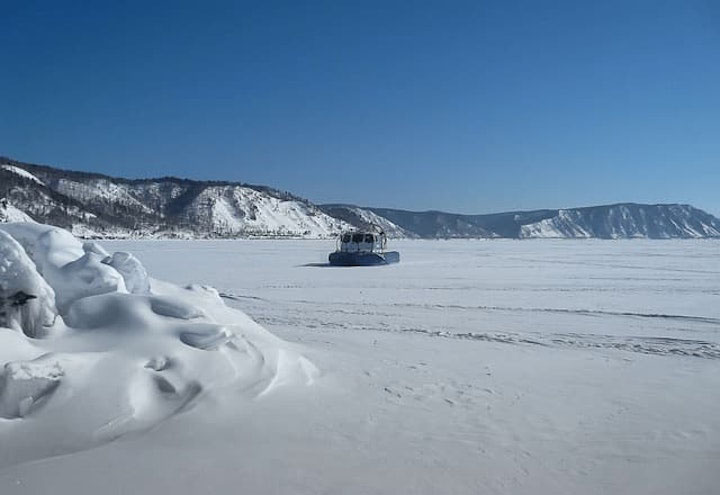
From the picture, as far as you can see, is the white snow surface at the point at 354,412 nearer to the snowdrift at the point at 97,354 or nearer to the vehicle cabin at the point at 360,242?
the snowdrift at the point at 97,354

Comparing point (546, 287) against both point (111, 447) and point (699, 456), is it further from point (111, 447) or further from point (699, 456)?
point (111, 447)

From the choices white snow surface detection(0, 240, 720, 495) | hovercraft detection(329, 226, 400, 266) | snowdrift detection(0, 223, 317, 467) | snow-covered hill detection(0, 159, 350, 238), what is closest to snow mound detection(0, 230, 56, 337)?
snowdrift detection(0, 223, 317, 467)

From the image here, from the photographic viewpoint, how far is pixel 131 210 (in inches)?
6698

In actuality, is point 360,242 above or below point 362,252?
above

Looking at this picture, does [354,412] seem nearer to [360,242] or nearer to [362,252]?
[362,252]

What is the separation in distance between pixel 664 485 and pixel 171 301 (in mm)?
5681

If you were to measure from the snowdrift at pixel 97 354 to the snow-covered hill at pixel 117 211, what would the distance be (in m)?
121

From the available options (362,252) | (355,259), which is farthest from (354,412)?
(362,252)

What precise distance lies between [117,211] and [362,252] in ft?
485

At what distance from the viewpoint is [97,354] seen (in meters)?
6.00

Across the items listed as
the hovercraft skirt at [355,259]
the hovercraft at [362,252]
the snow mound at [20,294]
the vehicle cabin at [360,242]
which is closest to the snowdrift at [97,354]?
the snow mound at [20,294]

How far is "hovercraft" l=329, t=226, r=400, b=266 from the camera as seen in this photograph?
3281cm

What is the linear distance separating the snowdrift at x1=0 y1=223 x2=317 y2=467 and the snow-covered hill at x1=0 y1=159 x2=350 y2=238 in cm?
12086

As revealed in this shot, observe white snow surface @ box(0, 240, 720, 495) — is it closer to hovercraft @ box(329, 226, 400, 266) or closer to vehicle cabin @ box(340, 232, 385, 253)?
hovercraft @ box(329, 226, 400, 266)
